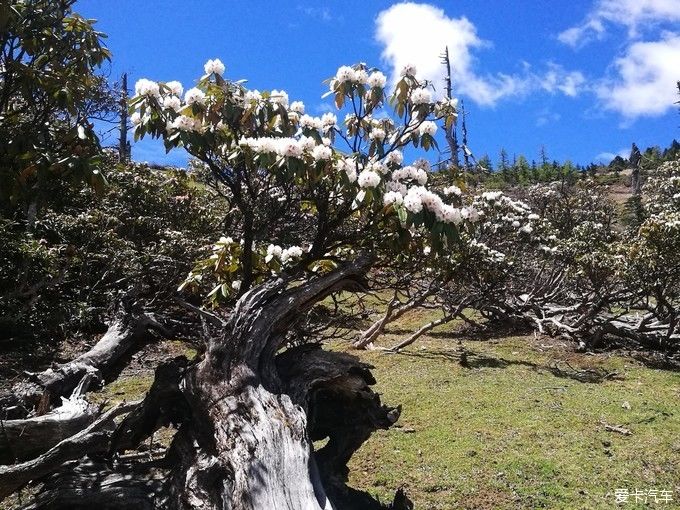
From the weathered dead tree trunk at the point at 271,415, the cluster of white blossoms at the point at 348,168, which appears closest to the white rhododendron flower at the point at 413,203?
the cluster of white blossoms at the point at 348,168

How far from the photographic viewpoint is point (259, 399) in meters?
3.30

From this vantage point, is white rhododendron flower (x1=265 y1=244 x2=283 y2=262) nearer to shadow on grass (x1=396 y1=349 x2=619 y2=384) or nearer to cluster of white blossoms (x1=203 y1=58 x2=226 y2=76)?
cluster of white blossoms (x1=203 y1=58 x2=226 y2=76)

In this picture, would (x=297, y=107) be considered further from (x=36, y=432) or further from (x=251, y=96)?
(x=36, y=432)

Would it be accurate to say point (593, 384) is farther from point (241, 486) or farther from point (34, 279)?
point (34, 279)

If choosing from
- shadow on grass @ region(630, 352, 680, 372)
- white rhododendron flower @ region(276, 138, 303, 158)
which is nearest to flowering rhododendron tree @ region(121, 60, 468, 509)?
white rhododendron flower @ region(276, 138, 303, 158)

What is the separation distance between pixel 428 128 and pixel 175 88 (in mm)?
1839

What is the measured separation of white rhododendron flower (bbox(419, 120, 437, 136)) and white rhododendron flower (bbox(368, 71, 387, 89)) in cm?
43

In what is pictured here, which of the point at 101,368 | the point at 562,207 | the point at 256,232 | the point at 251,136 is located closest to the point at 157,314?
the point at 101,368

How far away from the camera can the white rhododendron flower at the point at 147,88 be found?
3.73m

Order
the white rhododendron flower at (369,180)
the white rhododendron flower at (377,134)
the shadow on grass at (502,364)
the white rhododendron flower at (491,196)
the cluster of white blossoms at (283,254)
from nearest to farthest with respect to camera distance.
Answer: the white rhododendron flower at (369,180)
the cluster of white blossoms at (283,254)
the white rhododendron flower at (377,134)
the shadow on grass at (502,364)
the white rhododendron flower at (491,196)

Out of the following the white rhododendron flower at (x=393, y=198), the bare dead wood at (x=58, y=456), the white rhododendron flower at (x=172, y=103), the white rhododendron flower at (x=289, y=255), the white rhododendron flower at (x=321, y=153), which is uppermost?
the white rhododendron flower at (x=172, y=103)

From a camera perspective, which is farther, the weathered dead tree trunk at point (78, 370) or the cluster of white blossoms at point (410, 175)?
the weathered dead tree trunk at point (78, 370)

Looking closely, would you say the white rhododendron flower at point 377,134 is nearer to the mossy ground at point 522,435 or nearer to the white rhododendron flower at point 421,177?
the white rhododendron flower at point 421,177

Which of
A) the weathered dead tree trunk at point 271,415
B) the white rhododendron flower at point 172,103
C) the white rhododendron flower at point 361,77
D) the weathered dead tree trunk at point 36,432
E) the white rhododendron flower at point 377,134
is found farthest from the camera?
the white rhododendron flower at point 377,134
